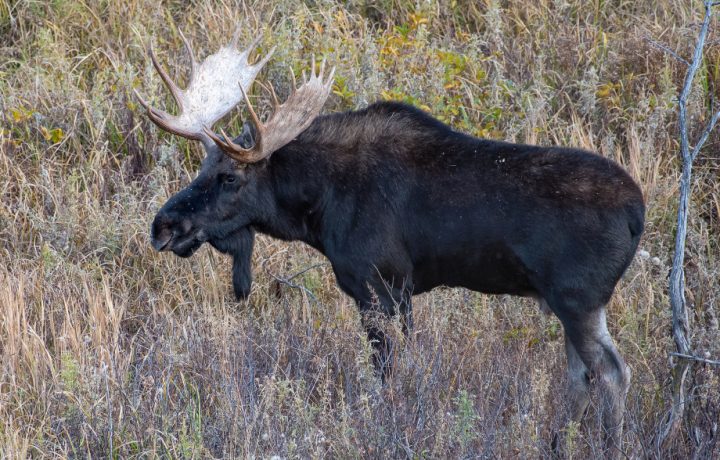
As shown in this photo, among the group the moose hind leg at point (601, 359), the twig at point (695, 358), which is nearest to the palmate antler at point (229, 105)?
the moose hind leg at point (601, 359)

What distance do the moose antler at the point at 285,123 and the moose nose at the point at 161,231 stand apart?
1.70 feet

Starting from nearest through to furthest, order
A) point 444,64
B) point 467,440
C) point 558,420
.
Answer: point 467,440, point 558,420, point 444,64

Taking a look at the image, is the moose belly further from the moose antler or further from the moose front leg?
the moose antler

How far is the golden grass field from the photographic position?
5016mm

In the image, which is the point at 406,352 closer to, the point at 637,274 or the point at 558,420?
the point at 558,420

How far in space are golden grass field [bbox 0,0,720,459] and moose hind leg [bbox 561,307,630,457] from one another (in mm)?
110

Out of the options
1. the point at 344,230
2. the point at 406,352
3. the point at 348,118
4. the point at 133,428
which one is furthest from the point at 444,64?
the point at 133,428

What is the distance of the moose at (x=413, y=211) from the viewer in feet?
17.6

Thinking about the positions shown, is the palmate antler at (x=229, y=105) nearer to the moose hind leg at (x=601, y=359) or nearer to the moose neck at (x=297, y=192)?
the moose neck at (x=297, y=192)

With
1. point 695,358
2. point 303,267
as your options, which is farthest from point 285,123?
point 695,358

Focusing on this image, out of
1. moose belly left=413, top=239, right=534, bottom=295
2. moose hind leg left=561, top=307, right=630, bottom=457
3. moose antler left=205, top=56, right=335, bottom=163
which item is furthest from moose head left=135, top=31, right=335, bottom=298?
moose hind leg left=561, top=307, right=630, bottom=457

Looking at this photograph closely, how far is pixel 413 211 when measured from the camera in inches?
228

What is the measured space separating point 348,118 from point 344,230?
697 millimetres

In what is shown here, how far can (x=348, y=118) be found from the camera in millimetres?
6172
